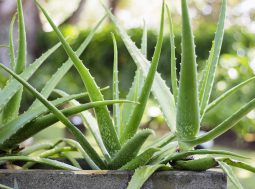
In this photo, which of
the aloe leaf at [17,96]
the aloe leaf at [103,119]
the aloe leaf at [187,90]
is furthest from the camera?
the aloe leaf at [17,96]

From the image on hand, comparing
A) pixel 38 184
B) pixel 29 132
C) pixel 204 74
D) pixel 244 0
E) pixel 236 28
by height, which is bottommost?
pixel 38 184

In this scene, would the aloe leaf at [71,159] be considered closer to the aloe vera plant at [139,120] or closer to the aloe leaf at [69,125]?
the aloe vera plant at [139,120]

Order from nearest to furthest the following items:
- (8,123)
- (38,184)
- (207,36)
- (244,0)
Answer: (38,184), (8,123), (207,36), (244,0)

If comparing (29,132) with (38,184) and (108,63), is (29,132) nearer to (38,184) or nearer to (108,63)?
(38,184)

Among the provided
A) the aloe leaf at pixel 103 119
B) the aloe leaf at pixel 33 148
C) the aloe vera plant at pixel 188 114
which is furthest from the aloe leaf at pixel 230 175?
the aloe leaf at pixel 33 148

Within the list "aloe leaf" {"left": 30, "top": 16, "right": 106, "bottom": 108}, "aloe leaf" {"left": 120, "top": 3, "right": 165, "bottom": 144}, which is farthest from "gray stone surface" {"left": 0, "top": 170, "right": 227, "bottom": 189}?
"aloe leaf" {"left": 30, "top": 16, "right": 106, "bottom": 108}

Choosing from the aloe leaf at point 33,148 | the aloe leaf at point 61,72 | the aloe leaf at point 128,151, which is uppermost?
the aloe leaf at point 61,72

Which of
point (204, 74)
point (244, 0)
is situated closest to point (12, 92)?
point (204, 74)

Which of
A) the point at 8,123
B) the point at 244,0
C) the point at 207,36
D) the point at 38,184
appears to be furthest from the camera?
the point at 244,0
